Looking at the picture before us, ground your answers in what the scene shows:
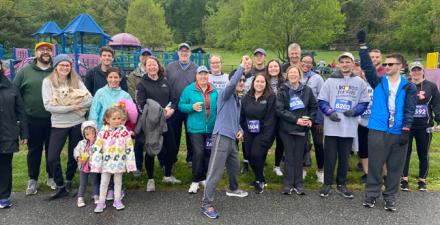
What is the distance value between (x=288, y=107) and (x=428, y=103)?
7.23 ft

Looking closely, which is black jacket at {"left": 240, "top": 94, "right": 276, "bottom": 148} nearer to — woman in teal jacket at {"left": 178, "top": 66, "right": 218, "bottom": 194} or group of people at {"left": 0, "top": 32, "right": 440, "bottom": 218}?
group of people at {"left": 0, "top": 32, "right": 440, "bottom": 218}

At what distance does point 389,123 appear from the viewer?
4.92 m

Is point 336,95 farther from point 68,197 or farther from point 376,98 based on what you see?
point 68,197

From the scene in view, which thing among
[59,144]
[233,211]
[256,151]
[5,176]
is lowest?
[233,211]

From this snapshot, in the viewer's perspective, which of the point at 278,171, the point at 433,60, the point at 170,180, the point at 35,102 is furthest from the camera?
the point at 433,60

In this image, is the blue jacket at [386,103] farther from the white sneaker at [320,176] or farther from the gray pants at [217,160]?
the gray pants at [217,160]

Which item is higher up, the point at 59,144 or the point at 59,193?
the point at 59,144

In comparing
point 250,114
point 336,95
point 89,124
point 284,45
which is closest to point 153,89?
point 89,124

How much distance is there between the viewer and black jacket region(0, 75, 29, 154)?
4.78 meters

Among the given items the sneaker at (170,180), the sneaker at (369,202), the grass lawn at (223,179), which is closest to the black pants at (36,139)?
the grass lawn at (223,179)

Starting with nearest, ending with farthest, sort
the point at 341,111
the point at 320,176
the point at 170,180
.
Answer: the point at 341,111
the point at 170,180
the point at 320,176

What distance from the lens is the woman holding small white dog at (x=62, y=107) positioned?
16.3 ft

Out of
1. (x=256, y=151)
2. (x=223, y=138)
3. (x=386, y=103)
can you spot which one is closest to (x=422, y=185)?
(x=386, y=103)

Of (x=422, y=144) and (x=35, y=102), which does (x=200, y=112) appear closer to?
(x=35, y=102)
